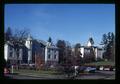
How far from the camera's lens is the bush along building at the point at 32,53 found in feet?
10.6

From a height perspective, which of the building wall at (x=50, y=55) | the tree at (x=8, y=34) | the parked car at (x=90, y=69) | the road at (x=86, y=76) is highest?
the tree at (x=8, y=34)

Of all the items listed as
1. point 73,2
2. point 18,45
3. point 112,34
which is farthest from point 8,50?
point 112,34

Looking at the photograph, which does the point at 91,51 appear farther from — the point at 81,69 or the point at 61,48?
the point at 61,48

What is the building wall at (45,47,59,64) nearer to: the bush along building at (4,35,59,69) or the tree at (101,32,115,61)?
the bush along building at (4,35,59,69)

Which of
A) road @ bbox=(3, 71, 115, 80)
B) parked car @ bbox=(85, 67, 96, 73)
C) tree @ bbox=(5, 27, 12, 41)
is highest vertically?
tree @ bbox=(5, 27, 12, 41)

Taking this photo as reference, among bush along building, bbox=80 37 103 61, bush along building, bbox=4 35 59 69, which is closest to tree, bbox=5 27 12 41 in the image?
bush along building, bbox=4 35 59 69

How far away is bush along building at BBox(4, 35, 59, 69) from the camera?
323 cm

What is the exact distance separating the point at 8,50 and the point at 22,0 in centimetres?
63

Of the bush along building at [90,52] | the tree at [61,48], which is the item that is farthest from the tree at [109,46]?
the tree at [61,48]

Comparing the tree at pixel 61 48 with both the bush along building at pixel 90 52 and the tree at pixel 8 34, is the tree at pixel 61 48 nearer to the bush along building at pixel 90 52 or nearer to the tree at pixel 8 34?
the bush along building at pixel 90 52

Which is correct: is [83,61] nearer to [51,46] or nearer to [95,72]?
[95,72]

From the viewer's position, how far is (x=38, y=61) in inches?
127

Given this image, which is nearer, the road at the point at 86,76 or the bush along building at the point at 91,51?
the road at the point at 86,76

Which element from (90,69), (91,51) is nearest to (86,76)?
(90,69)
